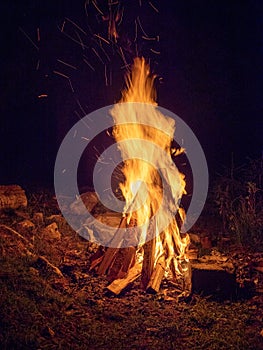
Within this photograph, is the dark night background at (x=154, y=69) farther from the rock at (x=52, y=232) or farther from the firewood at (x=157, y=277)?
the firewood at (x=157, y=277)

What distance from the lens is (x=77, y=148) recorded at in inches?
396

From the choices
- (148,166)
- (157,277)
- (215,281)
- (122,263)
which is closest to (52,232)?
(122,263)

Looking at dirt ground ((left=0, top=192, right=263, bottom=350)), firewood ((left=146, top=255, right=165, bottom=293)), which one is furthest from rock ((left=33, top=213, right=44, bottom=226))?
firewood ((left=146, top=255, right=165, bottom=293))

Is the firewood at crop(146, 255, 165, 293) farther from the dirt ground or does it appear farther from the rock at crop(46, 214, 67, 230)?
the rock at crop(46, 214, 67, 230)

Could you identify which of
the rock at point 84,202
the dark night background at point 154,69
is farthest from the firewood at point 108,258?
the dark night background at point 154,69

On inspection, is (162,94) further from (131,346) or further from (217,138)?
(131,346)

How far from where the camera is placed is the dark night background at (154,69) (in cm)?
1023

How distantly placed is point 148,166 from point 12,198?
2604 mm

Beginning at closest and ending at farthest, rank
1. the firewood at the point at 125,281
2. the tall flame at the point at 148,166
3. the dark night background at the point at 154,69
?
the firewood at the point at 125,281, the tall flame at the point at 148,166, the dark night background at the point at 154,69

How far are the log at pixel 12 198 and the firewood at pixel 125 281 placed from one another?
2681 millimetres

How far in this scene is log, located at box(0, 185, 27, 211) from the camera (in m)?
6.72

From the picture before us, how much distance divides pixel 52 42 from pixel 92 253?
658 centimetres

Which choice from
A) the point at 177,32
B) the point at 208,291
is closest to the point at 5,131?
the point at 177,32

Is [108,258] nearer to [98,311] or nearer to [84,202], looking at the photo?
[98,311]
